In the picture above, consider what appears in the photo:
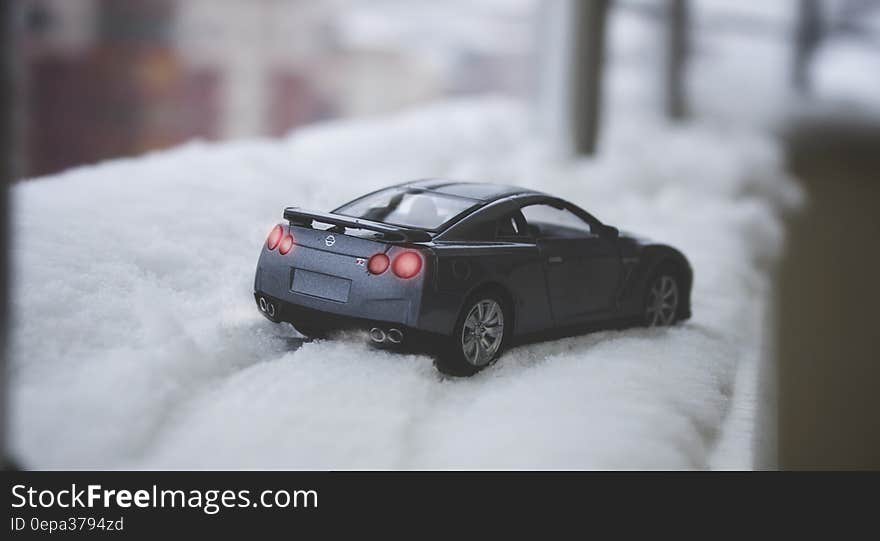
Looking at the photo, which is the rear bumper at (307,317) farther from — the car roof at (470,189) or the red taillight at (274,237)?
the car roof at (470,189)

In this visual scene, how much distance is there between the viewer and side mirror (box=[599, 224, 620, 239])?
6.36 meters

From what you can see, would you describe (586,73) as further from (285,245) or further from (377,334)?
(377,334)

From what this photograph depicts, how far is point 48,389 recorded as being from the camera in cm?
422

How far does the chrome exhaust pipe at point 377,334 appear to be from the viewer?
5035mm

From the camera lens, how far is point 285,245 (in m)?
5.37

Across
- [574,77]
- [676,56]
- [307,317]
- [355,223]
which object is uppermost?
[676,56]

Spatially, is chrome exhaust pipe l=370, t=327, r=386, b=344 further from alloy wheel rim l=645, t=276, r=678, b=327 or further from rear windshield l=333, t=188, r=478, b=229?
alloy wheel rim l=645, t=276, r=678, b=327

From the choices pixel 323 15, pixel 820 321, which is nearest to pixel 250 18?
pixel 323 15

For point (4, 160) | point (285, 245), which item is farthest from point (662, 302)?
point (4, 160)

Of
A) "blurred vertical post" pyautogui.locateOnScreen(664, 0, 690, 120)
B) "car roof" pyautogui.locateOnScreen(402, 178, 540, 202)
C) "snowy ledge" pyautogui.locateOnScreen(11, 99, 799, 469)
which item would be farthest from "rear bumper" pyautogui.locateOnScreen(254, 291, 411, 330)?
"blurred vertical post" pyautogui.locateOnScreen(664, 0, 690, 120)

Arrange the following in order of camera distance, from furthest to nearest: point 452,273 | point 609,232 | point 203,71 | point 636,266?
point 203,71 → point 636,266 → point 609,232 → point 452,273

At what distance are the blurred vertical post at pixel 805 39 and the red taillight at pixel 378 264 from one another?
3268cm

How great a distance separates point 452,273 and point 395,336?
42 centimetres
